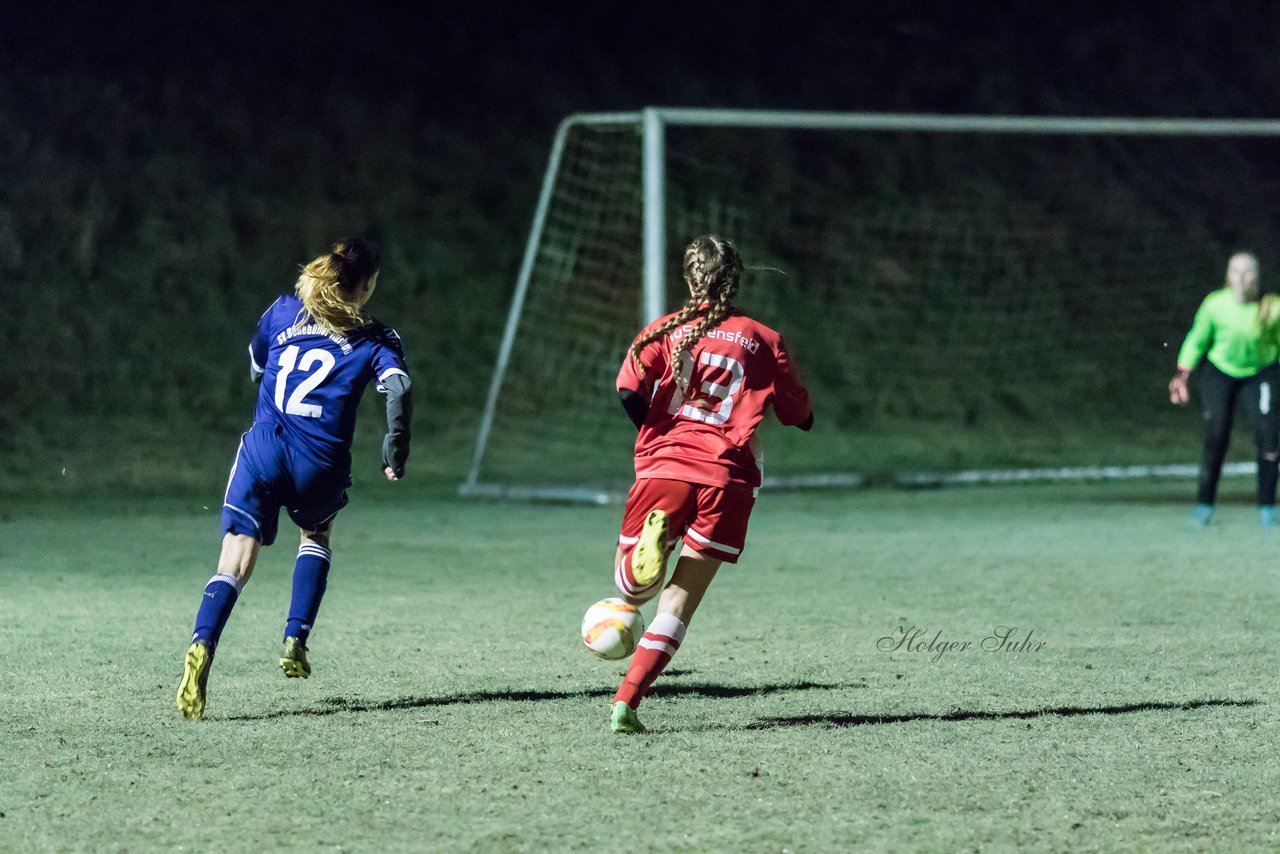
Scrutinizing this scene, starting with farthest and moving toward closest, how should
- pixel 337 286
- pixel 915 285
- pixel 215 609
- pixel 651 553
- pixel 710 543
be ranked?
pixel 915 285, pixel 337 286, pixel 215 609, pixel 710 543, pixel 651 553

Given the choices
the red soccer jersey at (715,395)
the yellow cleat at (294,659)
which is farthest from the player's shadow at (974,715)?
the yellow cleat at (294,659)

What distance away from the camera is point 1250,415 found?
10.0 meters

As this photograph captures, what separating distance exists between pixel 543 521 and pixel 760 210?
11355 mm

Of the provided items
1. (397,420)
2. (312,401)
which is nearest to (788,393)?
(397,420)

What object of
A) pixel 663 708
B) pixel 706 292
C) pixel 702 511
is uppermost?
pixel 706 292

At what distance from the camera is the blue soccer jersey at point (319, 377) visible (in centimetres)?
498

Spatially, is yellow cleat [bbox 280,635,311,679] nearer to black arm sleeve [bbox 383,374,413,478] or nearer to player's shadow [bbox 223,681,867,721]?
player's shadow [bbox 223,681,867,721]

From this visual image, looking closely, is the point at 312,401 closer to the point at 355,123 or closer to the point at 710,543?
the point at 710,543

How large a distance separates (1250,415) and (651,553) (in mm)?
6470

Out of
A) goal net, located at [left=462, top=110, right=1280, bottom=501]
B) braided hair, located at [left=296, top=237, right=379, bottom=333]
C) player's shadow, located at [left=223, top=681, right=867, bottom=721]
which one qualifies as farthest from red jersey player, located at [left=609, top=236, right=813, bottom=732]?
goal net, located at [left=462, top=110, right=1280, bottom=501]

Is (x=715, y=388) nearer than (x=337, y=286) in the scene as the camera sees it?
Yes

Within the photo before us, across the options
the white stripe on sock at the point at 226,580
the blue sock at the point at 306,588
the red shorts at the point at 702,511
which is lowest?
the blue sock at the point at 306,588

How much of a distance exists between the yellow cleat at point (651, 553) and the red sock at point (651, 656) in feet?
0.41

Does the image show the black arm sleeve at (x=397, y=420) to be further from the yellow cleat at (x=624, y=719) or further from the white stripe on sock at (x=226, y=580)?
the yellow cleat at (x=624, y=719)
